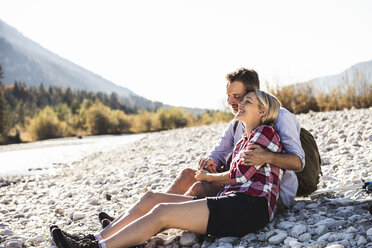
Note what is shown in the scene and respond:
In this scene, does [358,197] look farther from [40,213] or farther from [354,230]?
[40,213]

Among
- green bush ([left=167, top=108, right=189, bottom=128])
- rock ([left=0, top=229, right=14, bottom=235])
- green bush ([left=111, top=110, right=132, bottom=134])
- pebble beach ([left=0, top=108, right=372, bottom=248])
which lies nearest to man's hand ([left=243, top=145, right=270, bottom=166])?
pebble beach ([left=0, top=108, right=372, bottom=248])

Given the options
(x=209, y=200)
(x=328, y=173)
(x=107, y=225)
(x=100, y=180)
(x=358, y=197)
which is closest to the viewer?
(x=209, y=200)

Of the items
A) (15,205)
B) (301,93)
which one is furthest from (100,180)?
(301,93)

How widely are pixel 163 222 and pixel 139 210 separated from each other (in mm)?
320

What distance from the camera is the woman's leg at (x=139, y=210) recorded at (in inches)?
100.0

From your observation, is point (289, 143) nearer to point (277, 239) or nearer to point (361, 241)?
point (277, 239)

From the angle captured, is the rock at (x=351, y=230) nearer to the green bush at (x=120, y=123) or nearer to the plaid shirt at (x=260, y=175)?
the plaid shirt at (x=260, y=175)

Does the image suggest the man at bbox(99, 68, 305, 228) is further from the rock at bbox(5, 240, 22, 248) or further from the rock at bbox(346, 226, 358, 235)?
the rock at bbox(5, 240, 22, 248)

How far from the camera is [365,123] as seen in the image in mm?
6348

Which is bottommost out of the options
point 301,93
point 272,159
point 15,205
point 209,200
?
point 15,205

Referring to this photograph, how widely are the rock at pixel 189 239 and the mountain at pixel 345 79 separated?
952 centimetres

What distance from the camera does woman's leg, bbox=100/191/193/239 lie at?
254cm

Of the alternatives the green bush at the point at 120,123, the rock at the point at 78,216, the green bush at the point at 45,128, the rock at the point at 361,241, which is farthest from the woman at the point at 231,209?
the green bush at the point at 120,123

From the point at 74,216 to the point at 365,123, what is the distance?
529 cm
